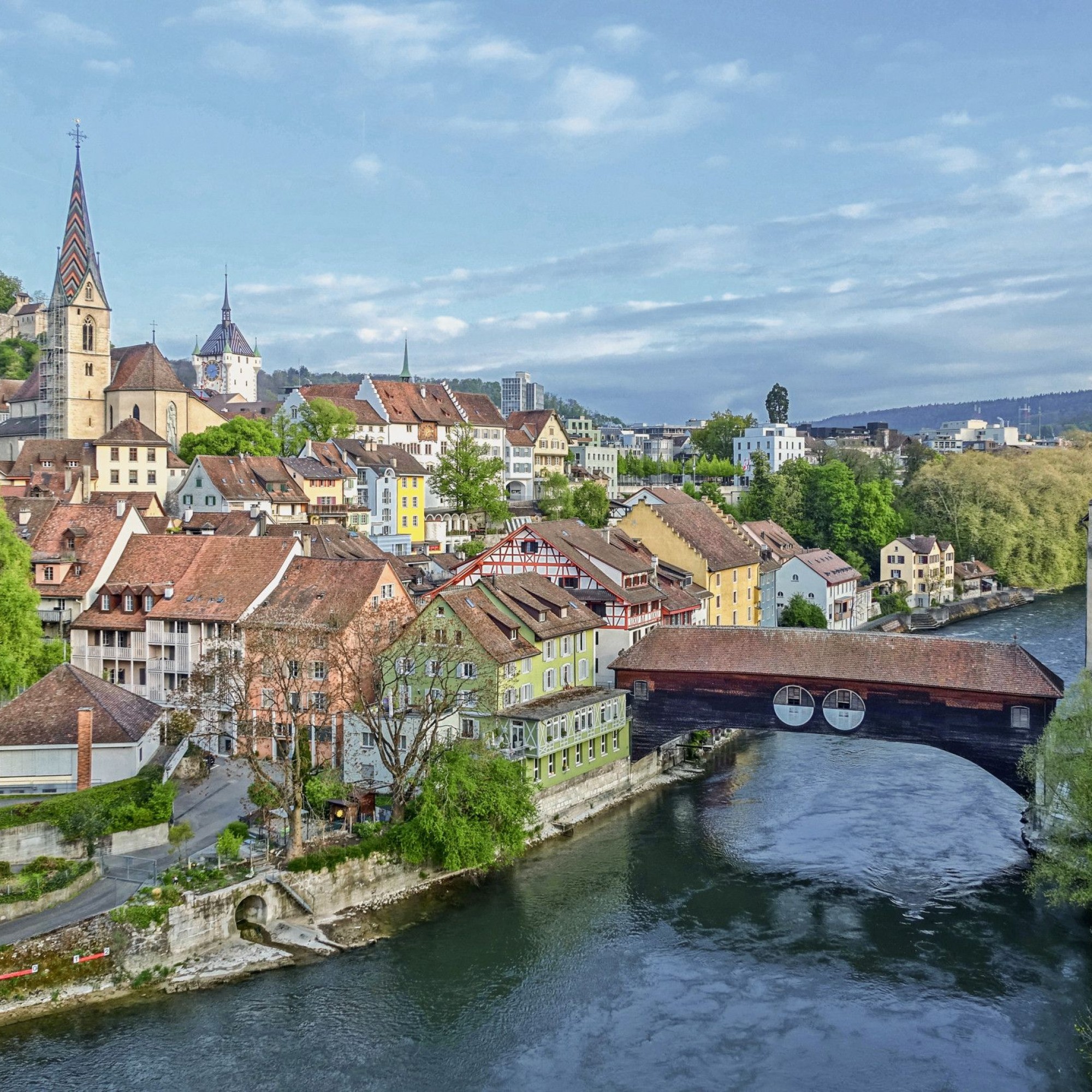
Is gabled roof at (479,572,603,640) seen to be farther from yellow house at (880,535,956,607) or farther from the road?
yellow house at (880,535,956,607)

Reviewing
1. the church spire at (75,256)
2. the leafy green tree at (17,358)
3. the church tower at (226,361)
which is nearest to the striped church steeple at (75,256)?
the church spire at (75,256)

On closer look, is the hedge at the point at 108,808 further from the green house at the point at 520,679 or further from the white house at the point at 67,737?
the green house at the point at 520,679

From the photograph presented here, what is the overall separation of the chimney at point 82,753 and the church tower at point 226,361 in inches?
4414

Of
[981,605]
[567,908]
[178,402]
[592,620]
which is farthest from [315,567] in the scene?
[981,605]

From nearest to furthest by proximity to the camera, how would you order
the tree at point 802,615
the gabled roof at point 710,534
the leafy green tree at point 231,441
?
the gabled roof at point 710,534 < the tree at point 802,615 < the leafy green tree at point 231,441

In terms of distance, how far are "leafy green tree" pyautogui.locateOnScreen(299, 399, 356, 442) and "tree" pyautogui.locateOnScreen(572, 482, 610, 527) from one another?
16.0 metres

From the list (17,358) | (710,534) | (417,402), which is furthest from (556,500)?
(17,358)

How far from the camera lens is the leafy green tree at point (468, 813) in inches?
1179

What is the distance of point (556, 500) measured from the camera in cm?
8019

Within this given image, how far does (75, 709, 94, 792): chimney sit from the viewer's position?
3130 centimetres

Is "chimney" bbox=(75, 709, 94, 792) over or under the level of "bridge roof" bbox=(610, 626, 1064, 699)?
under

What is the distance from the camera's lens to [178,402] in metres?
71.0

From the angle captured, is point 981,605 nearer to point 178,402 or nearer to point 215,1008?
point 178,402

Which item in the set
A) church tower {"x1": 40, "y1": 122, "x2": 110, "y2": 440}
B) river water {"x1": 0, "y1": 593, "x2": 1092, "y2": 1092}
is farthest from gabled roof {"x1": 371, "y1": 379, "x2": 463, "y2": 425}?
river water {"x1": 0, "y1": 593, "x2": 1092, "y2": 1092}
